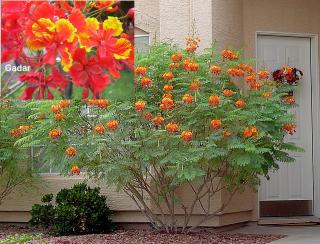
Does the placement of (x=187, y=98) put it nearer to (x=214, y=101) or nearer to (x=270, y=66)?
(x=214, y=101)

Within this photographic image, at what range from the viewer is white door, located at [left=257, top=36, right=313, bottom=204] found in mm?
14531

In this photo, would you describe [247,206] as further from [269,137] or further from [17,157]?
[17,157]

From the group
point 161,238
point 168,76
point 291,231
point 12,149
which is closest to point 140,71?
point 168,76

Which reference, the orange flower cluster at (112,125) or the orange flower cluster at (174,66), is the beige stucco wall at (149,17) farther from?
the orange flower cluster at (112,125)

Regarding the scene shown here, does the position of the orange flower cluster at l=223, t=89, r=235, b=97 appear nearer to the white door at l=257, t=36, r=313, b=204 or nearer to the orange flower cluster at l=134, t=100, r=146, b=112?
the orange flower cluster at l=134, t=100, r=146, b=112

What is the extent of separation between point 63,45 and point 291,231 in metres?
5.18

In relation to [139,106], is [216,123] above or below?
below

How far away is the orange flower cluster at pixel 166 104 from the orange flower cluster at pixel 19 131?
7.90 ft

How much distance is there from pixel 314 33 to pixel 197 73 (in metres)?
3.93

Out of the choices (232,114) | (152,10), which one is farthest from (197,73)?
(152,10)

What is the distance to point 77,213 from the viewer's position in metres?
13.0

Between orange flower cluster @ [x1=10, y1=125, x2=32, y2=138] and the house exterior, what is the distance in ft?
4.76

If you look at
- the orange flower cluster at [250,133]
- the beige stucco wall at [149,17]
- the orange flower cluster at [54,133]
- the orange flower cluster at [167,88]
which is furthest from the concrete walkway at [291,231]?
the beige stucco wall at [149,17]

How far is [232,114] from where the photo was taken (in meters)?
11.2
